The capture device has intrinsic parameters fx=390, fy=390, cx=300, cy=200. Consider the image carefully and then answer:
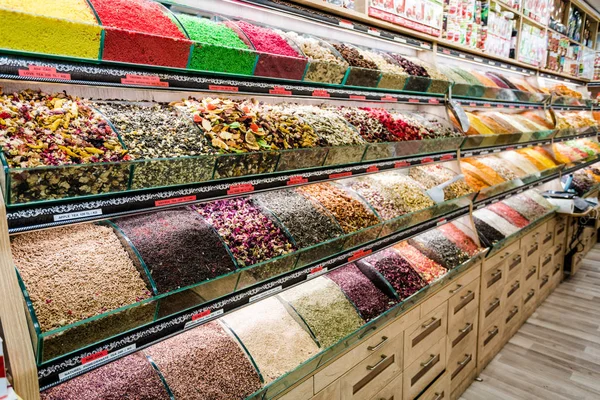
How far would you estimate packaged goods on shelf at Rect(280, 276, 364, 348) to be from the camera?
1820mm

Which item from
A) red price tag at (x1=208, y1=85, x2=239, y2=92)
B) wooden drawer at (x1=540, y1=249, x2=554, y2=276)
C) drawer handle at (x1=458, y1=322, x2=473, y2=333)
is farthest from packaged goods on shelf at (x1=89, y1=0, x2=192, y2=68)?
wooden drawer at (x1=540, y1=249, x2=554, y2=276)

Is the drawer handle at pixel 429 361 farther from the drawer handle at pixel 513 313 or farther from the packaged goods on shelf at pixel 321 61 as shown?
the packaged goods on shelf at pixel 321 61

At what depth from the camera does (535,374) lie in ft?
10.6

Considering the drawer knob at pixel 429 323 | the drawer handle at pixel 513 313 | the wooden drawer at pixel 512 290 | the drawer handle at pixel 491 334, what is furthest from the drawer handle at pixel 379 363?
the drawer handle at pixel 513 313

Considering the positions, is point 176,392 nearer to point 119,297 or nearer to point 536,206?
point 119,297

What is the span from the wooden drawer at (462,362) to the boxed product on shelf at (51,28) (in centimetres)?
291

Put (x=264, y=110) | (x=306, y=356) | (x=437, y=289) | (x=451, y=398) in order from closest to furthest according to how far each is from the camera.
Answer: (x=306, y=356), (x=264, y=110), (x=437, y=289), (x=451, y=398)

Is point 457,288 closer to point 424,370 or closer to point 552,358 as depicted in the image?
point 424,370

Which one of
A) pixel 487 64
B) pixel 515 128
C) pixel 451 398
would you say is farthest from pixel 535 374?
pixel 487 64

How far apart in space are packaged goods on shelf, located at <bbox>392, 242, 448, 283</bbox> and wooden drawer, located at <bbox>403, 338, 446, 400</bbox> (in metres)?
0.50

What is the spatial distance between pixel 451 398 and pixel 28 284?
2892mm

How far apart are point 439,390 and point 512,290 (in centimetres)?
155

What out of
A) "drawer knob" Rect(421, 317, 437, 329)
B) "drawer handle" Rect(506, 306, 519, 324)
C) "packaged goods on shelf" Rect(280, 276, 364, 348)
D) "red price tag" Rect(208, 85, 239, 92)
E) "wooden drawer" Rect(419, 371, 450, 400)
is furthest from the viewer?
"drawer handle" Rect(506, 306, 519, 324)

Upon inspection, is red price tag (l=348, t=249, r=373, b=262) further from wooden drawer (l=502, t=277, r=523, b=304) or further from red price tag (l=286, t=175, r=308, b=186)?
wooden drawer (l=502, t=277, r=523, b=304)
